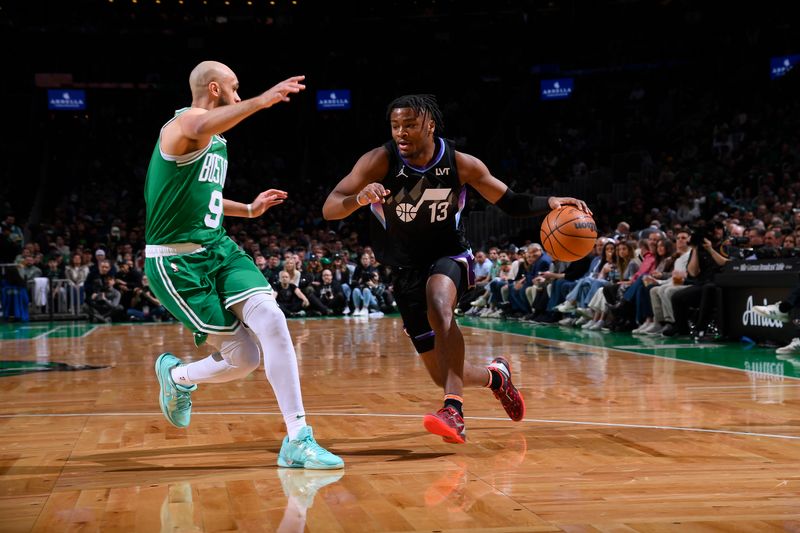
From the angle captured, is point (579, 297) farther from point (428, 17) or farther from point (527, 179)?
point (428, 17)

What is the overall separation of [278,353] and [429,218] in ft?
4.11

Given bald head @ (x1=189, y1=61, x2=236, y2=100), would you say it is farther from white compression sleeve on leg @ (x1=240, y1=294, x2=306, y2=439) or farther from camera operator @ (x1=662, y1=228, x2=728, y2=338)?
camera operator @ (x1=662, y1=228, x2=728, y2=338)

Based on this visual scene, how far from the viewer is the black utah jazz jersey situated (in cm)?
473

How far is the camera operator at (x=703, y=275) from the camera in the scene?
10.3 metres

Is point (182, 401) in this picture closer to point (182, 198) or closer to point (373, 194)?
point (182, 198)

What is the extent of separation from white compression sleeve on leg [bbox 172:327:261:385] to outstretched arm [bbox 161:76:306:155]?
2.91ft

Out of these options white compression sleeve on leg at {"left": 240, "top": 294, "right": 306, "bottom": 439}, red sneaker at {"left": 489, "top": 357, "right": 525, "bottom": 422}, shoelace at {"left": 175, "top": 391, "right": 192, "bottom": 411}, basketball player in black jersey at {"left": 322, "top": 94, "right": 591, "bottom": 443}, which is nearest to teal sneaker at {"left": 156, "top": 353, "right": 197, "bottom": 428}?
shoelace at {"left": 175, "top": 391, "right": 192, "bottom": 411}

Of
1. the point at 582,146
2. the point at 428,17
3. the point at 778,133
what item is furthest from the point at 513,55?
the point at 778,133

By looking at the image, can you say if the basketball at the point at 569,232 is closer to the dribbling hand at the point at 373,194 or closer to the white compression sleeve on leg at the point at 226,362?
the dribbling hand at the point at 373,194

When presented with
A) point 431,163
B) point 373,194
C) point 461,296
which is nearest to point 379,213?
point 431,163

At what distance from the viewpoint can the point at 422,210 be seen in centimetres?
474

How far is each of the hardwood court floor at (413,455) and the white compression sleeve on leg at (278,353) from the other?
0.27 metres

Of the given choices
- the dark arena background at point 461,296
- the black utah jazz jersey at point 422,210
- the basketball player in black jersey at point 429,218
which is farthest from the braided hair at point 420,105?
the dark arena background at point 461,296

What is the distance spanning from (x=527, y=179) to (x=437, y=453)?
24.5m
